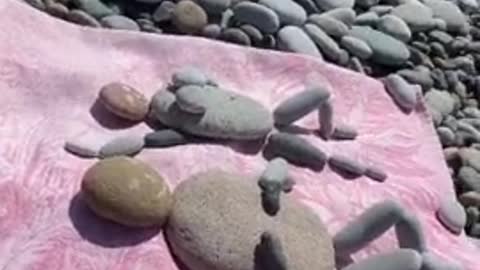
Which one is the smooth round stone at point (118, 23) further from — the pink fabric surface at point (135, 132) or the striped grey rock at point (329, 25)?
the striped grey rock at point (329, 25)

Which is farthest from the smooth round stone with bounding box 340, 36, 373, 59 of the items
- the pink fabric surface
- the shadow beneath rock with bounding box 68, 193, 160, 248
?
the shadow beneath rock with bounding box 68, 193, 160, 248

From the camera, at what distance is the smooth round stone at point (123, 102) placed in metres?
1.90

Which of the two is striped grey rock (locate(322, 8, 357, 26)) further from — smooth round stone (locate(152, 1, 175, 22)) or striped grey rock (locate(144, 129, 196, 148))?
striped grey rock (locate(144, 129, 196, 148))

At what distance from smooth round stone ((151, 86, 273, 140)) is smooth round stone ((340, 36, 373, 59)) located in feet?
1.88

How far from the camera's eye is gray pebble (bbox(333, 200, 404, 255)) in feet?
5.96

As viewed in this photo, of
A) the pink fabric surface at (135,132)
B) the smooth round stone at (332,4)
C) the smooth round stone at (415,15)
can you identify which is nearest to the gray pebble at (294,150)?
the pink fabric surface at (135,132)

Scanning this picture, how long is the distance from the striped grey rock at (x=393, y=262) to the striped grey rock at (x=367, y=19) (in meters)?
0.94

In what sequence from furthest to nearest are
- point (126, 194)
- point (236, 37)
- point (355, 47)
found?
1. point (355, 47)
2. point (236, 37)
3. point (126, 194)

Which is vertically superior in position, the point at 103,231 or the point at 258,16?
the point at 103,231

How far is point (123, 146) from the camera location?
183 cm

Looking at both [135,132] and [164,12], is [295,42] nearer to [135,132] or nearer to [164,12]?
[164,12]

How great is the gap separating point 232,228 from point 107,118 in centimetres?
34

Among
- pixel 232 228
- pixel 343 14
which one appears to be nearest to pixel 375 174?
pixel 232 228

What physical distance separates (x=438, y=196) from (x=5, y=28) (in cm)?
77
